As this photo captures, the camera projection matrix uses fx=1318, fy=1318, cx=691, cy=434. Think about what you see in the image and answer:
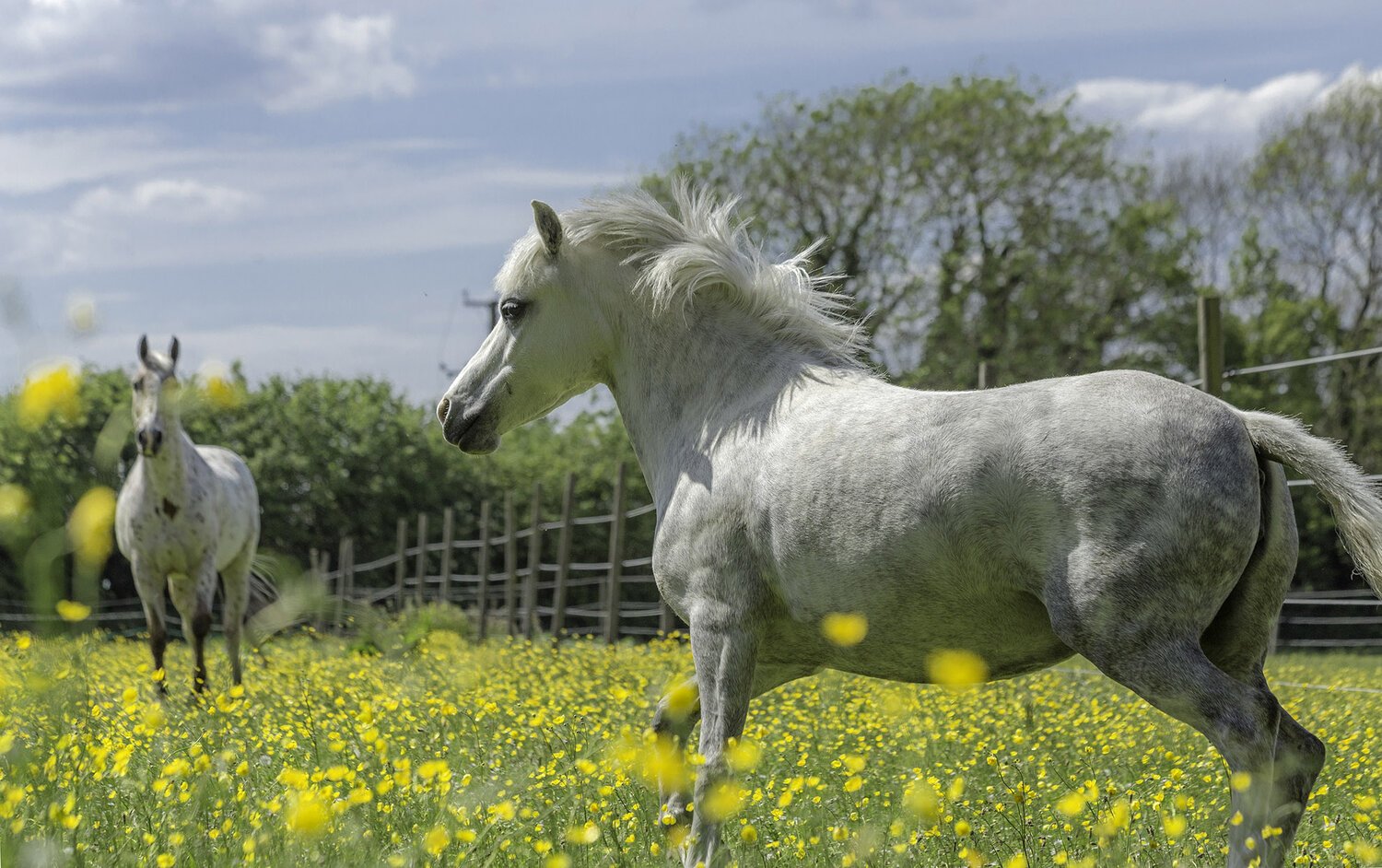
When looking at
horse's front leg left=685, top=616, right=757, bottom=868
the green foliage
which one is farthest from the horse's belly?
the green foliage

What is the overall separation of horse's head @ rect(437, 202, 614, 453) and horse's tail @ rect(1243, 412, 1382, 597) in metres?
2.27

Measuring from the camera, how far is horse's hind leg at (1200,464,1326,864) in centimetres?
335

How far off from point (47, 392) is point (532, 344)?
191cm

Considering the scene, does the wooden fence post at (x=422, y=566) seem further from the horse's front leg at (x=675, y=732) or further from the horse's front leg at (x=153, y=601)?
the horse's front leg at (x=675, y=732)

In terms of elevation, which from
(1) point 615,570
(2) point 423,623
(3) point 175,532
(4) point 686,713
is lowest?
(2) point 423,623

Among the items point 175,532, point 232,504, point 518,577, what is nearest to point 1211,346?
point 175,532

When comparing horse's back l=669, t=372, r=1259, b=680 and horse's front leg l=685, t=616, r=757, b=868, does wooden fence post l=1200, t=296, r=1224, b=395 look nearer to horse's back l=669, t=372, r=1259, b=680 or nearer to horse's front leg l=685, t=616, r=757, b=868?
horse's back l=669, t=372, r=1259, b=680

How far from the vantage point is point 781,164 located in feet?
82.4

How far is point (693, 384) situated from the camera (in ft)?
14.9

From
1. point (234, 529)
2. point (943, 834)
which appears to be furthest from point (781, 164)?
point (943, 834)

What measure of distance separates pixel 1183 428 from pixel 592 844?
6.34 feet

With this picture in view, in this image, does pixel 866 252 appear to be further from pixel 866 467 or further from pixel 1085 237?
pixel 866 467

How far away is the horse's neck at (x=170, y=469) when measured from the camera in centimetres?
931

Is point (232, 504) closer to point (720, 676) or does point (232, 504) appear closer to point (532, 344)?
point (532, 344)
